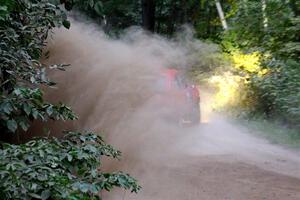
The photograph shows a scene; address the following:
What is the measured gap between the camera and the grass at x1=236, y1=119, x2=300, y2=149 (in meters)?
10.9

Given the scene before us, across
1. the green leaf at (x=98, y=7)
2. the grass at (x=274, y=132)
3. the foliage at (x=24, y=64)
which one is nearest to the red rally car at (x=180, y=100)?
the grass at (x=274, y=132)

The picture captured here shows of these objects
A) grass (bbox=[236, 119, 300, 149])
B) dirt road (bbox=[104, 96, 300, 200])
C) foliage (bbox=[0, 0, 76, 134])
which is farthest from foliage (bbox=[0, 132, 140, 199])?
grass (bbox=[236, 119, 300, 149])

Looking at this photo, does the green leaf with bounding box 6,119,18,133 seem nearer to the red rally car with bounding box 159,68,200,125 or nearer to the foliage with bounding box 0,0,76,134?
the foliage with bounding box 0,0,76,134

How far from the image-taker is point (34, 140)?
3248mm

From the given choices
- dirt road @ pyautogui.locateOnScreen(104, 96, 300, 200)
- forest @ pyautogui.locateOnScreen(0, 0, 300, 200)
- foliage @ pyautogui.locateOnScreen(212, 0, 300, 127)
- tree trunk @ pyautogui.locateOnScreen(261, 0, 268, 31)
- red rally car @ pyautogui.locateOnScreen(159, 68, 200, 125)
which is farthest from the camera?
tree trunk @ pyautogui.locateOnScreen(261, 0, 268, 31)

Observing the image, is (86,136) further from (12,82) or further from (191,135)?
(191,135)

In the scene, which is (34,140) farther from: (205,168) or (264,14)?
(264,14)

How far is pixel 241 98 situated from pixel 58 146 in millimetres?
13080

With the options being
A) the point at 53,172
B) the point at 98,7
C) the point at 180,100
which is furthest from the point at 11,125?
the point at 180,100

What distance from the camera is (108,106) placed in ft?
22.3

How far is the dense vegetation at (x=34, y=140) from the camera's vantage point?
2482mm

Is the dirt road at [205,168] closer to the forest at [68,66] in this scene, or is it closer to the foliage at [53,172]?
the forest at [68,66]

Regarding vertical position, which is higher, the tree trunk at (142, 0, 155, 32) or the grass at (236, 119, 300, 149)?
the tree trunk at (142, 0, 155, 32)

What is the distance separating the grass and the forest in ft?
0.55
